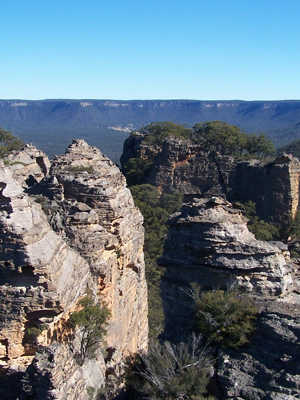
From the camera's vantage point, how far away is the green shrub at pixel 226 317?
11.8 metres

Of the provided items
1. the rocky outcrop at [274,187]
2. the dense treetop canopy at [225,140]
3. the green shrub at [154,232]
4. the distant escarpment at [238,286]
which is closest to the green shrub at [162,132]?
the dense treetop canopy at [225,140]

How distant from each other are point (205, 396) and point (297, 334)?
8.48ft

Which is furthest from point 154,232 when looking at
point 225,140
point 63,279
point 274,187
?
point 63,279

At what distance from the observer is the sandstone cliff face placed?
111 feet

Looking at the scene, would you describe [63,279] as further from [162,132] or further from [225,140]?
[162,132]

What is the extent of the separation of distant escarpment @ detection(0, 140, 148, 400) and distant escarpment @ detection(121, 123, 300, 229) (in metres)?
15.5

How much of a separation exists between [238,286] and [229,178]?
25.1 meters

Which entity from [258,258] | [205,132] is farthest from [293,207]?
[258,258]

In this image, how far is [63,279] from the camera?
13922 millimetres

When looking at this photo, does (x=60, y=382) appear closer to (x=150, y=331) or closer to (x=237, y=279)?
(x=237, y=279)

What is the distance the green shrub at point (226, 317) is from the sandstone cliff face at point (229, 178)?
873 inches

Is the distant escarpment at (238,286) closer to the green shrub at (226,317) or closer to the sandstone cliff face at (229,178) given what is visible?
the green shrub at (226,317)

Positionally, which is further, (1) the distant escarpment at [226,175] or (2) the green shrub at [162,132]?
(2) the green shrub at [162,132]

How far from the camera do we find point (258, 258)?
1353cm
